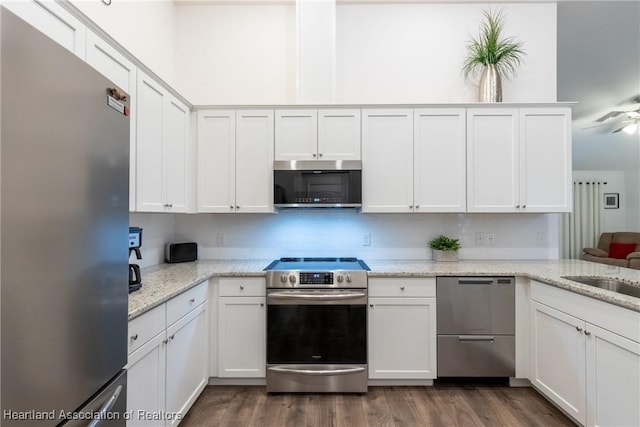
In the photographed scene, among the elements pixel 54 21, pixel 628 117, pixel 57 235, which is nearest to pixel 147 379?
pixel 57 235

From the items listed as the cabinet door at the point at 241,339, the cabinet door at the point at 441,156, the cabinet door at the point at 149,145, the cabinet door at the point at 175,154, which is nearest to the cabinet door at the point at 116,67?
the cabinet door at the point at 149,145

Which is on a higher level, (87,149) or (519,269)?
(87,149)

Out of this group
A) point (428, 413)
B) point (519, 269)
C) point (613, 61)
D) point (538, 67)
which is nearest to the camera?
point (428, 413)

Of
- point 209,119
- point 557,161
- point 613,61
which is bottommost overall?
point 557,161

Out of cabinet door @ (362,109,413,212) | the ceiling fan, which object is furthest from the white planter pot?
the ceiling fan

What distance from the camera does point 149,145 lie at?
2014 millimetres

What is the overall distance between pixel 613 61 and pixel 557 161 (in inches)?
95.0

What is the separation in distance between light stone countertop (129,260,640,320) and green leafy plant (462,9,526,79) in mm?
1813

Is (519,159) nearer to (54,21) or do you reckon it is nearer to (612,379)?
(612,379)

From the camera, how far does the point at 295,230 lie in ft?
9.86

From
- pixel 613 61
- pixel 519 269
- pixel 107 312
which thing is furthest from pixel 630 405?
pixel 613 61

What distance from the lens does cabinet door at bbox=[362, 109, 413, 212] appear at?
2682 mm

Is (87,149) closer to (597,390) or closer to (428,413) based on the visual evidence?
(428,413)

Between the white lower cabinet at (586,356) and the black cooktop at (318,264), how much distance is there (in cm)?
128
